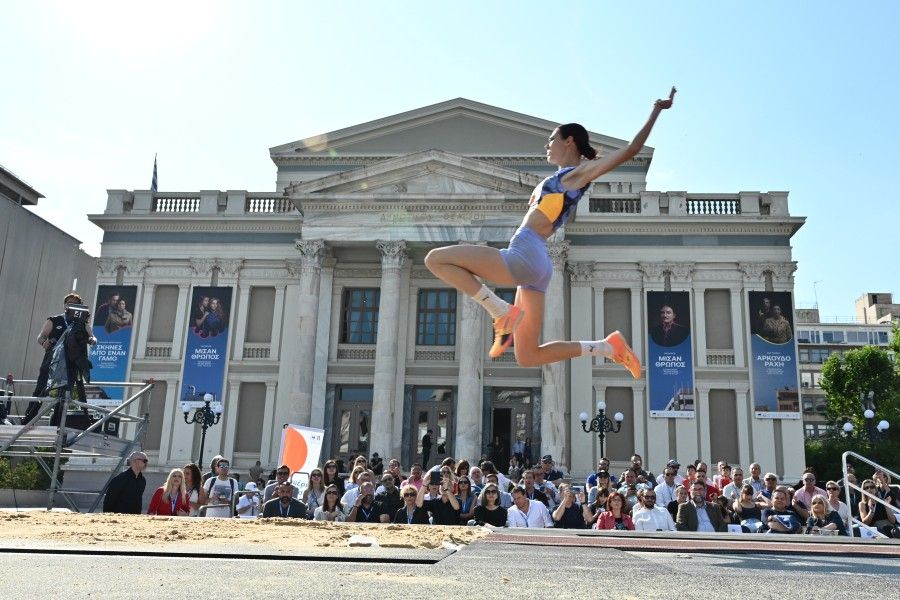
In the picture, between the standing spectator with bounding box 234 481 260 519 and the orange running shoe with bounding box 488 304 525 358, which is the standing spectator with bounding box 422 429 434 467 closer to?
the standing spectator with bounding box 234 481 260 519

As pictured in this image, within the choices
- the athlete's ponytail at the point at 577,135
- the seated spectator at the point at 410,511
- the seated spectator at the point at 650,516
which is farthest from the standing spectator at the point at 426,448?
the athlete's ponytail at the point at 577,135

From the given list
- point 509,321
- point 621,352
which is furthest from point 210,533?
point 621,352

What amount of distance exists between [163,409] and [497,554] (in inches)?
1145

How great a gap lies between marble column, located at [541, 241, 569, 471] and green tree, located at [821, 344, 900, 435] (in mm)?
27955

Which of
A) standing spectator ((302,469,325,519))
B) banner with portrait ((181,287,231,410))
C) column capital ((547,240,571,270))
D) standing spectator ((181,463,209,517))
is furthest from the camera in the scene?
banner with portrait ((181,287,231,410))

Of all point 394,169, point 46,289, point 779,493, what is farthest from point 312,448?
point 46,289

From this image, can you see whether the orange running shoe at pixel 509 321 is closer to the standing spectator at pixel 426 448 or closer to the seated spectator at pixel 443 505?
the seated spectator at pixel 443 505

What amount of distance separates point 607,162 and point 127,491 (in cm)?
777

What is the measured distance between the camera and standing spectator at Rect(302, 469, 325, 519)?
11.6 meters

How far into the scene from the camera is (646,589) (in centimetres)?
332

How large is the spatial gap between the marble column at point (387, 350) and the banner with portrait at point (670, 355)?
31.8ft

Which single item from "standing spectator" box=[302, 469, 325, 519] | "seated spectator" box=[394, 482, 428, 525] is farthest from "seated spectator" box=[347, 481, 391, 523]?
"standing spectator" box=[302, 469, 325, 519]

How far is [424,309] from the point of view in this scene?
3155 cm

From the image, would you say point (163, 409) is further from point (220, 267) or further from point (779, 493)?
point (779, 493)
